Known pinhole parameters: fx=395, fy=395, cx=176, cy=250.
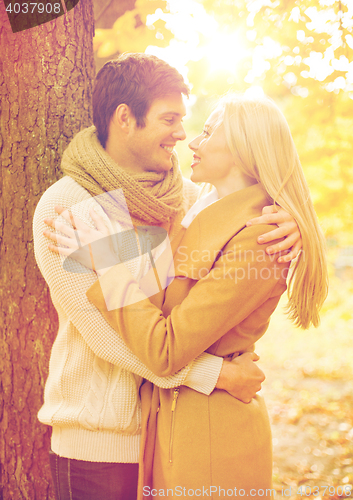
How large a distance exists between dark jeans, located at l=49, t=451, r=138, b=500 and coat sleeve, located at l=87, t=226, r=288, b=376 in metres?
0.51

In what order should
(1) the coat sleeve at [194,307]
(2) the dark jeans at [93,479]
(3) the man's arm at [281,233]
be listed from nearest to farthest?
(1) the coat sleeve at [194,307]
(3) the man's arm at [281,233]
(2) the dark jeans at [93,479]

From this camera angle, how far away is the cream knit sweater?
1.42m

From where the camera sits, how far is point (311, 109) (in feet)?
8.85

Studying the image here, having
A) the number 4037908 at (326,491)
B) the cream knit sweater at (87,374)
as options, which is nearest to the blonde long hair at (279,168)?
the cream knit sweater at (87,374)

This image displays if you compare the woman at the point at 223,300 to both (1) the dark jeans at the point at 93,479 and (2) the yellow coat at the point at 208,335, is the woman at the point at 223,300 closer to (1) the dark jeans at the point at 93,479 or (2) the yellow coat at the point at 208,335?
(2) the yellow coat at the point at 208,335

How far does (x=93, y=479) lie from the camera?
5.05 feet

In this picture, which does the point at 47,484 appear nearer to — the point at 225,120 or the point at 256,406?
the point at 256,406

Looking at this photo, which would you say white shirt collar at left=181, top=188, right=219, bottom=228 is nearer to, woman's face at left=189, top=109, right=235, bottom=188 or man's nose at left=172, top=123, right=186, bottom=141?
woman's face at left=189, top=109, right=235, bottom=188

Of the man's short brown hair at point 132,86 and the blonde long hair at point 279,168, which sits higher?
the man's short brown hair at point 132,86

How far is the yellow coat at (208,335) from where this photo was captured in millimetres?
1333

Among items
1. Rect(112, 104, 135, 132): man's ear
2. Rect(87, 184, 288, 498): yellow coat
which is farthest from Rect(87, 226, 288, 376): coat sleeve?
Rect(112, 104, 135, 132): man's ear

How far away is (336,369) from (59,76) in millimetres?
5640

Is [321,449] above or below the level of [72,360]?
below

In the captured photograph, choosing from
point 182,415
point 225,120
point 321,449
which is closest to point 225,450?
point 182,415
